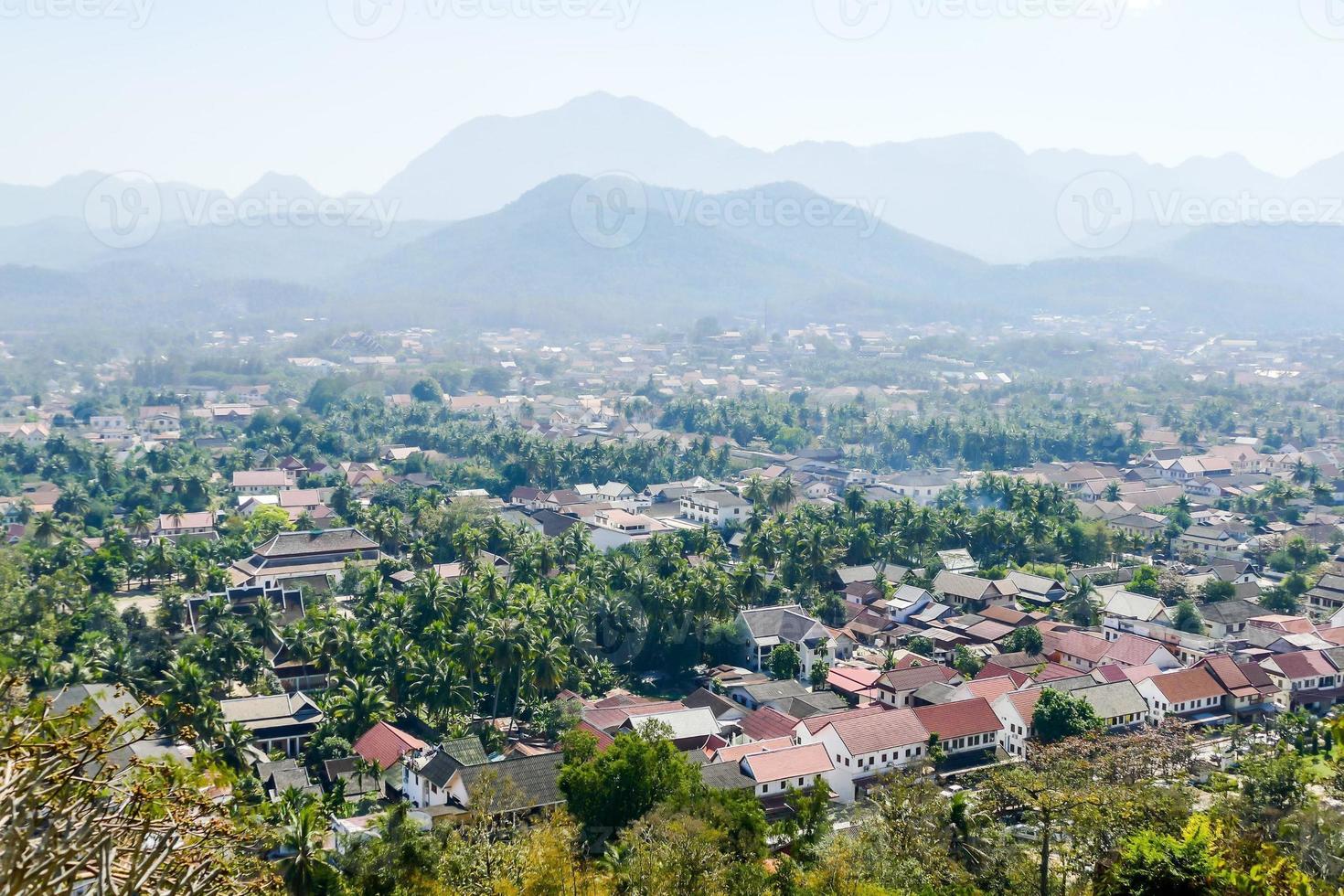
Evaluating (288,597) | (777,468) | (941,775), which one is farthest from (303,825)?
(777,468)

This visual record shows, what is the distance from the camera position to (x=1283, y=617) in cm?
3259

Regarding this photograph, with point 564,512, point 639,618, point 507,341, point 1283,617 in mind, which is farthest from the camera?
point 507,341

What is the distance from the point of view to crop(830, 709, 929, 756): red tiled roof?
73.2 ft

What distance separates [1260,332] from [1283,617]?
150 meters

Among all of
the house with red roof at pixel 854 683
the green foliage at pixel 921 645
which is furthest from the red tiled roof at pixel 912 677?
the green foliage at pixel 921 645

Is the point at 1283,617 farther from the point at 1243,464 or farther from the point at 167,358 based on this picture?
the point at 167,358

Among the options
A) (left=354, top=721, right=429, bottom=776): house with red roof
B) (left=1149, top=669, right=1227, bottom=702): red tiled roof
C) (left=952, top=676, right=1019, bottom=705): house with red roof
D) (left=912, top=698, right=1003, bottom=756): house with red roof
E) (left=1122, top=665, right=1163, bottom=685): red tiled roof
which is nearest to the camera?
(left=354, top=721, right=429, bottom=776): house with red roof

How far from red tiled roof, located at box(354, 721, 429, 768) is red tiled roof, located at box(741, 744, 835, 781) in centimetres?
624

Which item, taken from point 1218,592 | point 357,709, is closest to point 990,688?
point 1218,592

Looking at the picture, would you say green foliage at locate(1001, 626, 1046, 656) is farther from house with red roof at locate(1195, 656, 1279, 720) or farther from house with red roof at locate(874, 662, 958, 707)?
house with red roof at locate(1195, 656, 1279, 720)

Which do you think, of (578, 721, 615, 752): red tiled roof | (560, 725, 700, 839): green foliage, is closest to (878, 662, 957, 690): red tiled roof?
(578, 721, 615, 752): red tiled roof

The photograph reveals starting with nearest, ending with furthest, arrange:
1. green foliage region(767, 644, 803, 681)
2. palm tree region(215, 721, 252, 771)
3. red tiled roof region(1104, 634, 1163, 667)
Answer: palm tree region(215, 721, 252, 771)
red tiled roof region(1104, 634, 1163, 667)
green foliage region(767, 644, 803, 681)

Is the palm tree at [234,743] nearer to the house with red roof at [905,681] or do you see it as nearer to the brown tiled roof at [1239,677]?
the house with red roof at [905,681]

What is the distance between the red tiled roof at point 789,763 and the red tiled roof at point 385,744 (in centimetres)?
624
